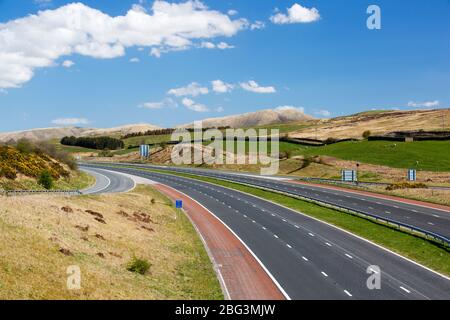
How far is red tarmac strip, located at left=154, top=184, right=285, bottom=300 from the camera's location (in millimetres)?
26016

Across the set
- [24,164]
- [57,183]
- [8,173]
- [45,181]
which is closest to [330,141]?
[57,183]

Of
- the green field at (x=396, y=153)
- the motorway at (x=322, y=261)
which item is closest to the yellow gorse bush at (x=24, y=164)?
the motorway at (x=322, y=261)

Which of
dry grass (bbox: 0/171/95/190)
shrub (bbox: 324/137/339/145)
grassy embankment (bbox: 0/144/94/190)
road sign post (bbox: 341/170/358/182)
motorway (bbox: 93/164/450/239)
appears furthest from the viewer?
shrub (bbox: 324/137/339/145)

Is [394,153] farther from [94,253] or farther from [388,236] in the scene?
[94,253]

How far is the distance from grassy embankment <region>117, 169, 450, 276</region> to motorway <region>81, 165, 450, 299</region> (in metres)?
1.19

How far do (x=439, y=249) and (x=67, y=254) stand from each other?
25.8 m

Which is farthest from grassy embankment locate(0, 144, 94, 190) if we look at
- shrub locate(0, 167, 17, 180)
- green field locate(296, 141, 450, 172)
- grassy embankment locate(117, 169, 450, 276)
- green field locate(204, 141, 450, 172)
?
green field locate(296, 141, 450, 172)

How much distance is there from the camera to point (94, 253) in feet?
99.0

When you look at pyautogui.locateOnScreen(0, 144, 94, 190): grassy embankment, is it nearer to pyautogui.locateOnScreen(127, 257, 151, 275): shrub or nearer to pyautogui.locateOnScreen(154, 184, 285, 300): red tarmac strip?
pyautogui.locateOnScreen(154, 184, 285, 300): red tarmac strip

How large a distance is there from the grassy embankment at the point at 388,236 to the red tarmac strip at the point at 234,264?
1100cm
